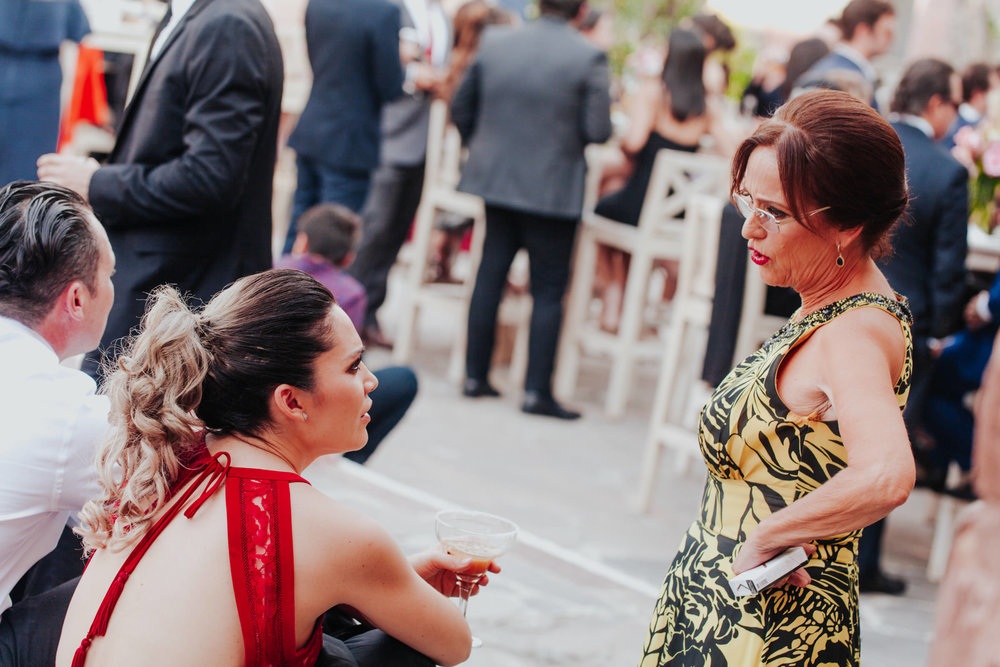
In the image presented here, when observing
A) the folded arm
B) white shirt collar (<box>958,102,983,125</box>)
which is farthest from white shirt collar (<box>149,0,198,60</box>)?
white shirt collar (<box>958,102,983,125</box>)

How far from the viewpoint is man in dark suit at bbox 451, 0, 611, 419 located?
486 cm

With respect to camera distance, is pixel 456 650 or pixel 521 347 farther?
pixel 521 347

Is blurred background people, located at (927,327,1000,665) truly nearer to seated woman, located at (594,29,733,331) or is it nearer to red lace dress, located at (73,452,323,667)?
red lace dress, located at (73,452,323,667)

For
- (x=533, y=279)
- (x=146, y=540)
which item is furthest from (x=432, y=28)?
(x=146, y=540)

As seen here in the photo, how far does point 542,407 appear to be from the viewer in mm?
5215

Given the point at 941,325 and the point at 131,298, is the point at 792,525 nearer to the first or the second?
the point at 131,298


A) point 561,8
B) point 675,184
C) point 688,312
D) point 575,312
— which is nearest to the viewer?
point 688,312

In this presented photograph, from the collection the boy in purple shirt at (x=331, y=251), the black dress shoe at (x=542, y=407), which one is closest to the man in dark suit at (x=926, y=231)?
the black dress shoe at (x=542, y=407)

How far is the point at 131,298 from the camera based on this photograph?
267cm

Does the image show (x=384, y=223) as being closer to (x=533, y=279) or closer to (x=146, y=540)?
(x=533, y=279)

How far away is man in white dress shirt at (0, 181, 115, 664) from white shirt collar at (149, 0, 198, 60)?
710 mm

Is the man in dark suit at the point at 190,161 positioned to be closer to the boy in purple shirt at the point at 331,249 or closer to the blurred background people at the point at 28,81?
the boy in purple shirt at the point at 331,249

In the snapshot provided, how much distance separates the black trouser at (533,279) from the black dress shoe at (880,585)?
1.96 m

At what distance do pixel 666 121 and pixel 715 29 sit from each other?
152 cm
